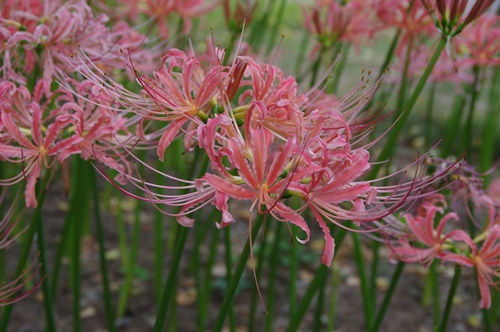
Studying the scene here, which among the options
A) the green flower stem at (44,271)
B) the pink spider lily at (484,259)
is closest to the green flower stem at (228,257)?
the green flower stem at (44,271)

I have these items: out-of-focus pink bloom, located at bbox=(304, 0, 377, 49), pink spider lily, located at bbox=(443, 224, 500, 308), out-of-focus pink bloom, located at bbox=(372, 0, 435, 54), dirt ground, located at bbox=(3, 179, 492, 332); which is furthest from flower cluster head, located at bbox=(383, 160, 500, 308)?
dirt ground, located at bbox=(3, 179, 492, 332)

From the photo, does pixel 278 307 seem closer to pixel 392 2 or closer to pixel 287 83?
pixel 392 2

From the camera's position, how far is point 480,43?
81.0 inches

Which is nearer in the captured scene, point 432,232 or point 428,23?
point 432,232

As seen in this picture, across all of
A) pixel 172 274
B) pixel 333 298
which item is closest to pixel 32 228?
pixel 172 274

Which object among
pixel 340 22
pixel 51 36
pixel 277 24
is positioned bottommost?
pixel 51 36

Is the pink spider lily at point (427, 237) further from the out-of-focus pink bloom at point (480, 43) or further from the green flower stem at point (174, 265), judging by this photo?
the out-of-focus pink bloom at point (480, 43)

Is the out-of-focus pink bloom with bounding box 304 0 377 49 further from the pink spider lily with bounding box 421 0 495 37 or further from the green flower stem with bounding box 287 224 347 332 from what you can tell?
the green flower stem with bounding box 287 224 347 332

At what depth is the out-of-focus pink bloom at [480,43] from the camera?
6.70 feet

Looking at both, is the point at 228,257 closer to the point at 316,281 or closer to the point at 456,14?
the point at 316,281

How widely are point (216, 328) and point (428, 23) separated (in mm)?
1251

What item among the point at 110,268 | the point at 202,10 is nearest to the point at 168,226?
the point at 110,268

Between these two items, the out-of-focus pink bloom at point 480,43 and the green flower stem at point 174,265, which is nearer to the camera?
the green flower stem at point 174,265

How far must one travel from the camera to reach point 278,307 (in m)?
2.80
